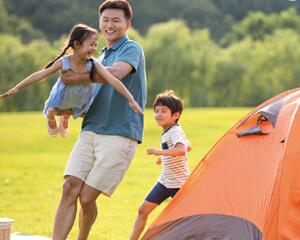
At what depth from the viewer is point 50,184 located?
44.9ft

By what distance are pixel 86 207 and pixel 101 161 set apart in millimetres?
341

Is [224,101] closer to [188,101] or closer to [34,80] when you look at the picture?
[188,101]

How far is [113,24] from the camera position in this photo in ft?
18.7

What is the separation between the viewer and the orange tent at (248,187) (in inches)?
214

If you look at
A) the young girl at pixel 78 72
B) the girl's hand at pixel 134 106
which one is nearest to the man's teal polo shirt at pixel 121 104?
the young girl at pixel 78 72

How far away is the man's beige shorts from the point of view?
559 centimetres

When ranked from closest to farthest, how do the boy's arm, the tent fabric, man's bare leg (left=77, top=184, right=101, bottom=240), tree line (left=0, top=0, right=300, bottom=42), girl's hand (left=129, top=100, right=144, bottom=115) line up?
girl's hand (left=129, top=100, right=144, bottom=115) < the tent fabric < man's bare leg (left=77, top=184, right=101, bottom=240) < the boy's arm < tree line (left=0, top=0, right=300, bottom=42)

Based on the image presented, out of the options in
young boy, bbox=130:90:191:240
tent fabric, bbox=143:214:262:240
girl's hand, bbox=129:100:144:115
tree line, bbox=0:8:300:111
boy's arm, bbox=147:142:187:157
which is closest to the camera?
girl's hand, bbox=129:100:144:115

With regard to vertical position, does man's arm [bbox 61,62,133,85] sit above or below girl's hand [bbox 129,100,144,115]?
above

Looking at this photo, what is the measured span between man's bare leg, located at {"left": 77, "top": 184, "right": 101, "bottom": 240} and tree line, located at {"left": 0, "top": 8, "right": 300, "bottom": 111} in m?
34.3

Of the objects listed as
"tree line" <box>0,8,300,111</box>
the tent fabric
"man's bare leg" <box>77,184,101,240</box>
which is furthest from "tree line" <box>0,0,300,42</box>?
"man's bare leg" <box>77,184,101,240</box>

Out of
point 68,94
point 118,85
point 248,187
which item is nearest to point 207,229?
point 248,187

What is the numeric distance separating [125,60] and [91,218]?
111 centimetres

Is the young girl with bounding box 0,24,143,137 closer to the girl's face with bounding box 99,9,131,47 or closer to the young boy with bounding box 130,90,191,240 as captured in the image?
the girl's face with bounding box 99,9,131,47
